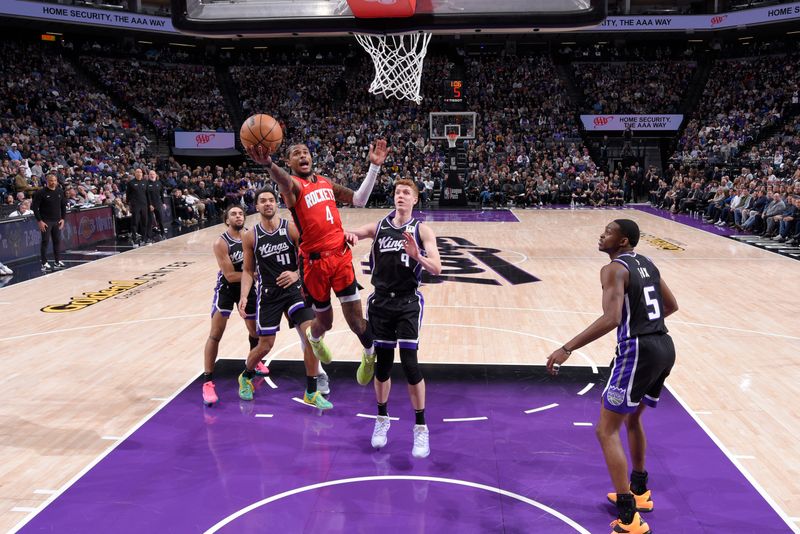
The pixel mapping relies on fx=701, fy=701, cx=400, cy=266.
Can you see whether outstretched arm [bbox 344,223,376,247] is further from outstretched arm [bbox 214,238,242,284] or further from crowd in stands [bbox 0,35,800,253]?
crowd in stands [bbox 0,35,800,253]

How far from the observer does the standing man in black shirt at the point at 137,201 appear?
15.0 metres

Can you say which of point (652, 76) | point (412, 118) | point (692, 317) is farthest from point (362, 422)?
point (652, 76)

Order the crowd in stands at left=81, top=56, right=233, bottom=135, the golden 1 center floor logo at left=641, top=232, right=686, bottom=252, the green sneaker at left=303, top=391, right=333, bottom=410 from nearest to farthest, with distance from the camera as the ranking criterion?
the green sneaker at left=303, top=391, right=333, bottom=410 → the golden 1 center floor logo at left=641, top=232, right=686, bottom=252 → the crowd in stands at left=81, top=56, right=233, bottom=135

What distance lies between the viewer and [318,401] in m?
5.61

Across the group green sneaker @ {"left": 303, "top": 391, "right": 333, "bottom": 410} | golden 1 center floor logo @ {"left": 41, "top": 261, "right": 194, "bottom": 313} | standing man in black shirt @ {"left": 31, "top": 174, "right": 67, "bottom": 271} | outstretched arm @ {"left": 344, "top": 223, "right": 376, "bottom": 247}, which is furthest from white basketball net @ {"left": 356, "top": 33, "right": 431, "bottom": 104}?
green sneaker @ {"left": 303, "top": 391, "right": 333, "bottom": 410}

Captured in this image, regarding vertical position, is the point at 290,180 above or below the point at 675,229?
above

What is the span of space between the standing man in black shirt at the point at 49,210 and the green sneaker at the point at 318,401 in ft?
26.0

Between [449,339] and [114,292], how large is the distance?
5.48m

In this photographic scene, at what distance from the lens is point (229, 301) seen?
5.93 meters

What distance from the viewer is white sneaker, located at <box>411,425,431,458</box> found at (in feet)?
15.3

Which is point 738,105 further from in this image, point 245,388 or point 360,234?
point 245,388

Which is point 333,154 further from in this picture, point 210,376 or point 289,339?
point 210,376

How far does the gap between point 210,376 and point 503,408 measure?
2.42 m

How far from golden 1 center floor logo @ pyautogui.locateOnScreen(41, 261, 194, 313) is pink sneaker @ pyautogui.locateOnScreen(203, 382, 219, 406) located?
4462 millimetres
